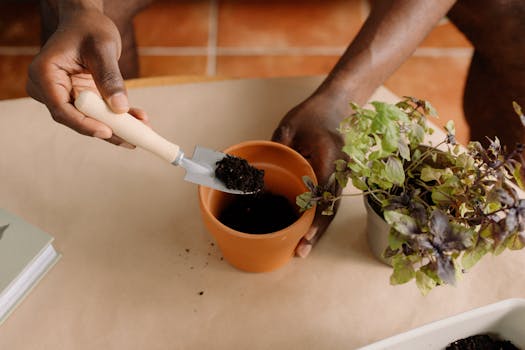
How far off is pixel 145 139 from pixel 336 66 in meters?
0.40

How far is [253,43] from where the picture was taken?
2023 millimetres

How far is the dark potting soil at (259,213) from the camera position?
70 centimetres

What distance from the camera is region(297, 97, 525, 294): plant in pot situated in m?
0.51

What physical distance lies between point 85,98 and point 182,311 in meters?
0.32

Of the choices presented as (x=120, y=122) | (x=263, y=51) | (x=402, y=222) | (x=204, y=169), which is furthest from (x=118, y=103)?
(x=263, y=51)

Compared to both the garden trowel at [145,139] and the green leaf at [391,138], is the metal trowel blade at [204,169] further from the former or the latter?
the green leaf at [391,138]

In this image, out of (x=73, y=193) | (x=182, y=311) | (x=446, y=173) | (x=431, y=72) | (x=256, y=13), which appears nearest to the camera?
(x=446, y=173)

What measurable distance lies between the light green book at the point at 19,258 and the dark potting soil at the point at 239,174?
0.27m

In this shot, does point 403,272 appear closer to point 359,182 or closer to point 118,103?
point 359,182

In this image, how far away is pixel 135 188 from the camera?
33.4 inches

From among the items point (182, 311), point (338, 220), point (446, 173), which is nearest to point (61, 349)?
point (182, 311)

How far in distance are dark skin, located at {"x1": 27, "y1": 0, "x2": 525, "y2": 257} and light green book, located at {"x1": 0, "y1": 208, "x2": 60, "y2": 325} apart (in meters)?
0.16

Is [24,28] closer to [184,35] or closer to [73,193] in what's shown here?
[184,35]

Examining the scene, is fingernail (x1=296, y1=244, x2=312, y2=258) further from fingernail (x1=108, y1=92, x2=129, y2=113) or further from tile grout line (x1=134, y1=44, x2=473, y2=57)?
tile grout line (x1=134, y1=44, x2=473, y2=57)
